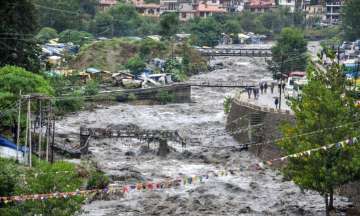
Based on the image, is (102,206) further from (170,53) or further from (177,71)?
(170,53)

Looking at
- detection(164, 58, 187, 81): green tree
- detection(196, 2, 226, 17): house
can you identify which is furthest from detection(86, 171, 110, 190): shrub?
detection(196, 2, 226, 17): house

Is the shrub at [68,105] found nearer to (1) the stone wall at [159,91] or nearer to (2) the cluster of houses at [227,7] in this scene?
(1) the stone wall at [159,91]

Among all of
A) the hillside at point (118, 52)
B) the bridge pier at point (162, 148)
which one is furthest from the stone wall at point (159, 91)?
the bridge pier at point (162, 148)

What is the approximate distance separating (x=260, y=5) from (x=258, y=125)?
104824mm

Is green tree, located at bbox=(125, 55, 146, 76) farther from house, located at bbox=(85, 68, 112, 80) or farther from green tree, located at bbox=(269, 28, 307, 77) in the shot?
green tree, located at bbox=(269, 28, 307, 77)

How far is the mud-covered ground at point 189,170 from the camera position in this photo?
112 ft

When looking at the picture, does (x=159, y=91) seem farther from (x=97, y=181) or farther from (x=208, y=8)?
(x=208, y=8)

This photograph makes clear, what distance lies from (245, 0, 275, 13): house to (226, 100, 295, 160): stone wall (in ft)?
322

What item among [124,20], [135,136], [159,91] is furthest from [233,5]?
[135,136]

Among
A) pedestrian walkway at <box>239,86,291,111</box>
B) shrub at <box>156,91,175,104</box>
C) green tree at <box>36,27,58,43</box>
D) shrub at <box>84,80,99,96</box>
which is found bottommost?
shrub at <box>156,91,175,104</box>

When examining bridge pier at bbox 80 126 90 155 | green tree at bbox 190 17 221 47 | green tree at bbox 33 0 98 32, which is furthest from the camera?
green tree at bbox 190 17 221 47

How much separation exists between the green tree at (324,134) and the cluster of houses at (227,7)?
4210 inches

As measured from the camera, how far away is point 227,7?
15025 centimetres

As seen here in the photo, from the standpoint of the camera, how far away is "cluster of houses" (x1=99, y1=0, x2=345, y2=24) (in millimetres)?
139125
